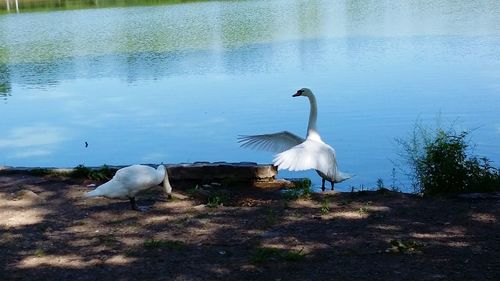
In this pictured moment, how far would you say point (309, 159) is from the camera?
710 cm

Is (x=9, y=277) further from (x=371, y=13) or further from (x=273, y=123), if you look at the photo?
(x=371, y=13)

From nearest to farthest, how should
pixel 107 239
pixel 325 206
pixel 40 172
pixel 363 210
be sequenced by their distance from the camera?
pixel 107 239, pixel 363 210, pixel 325 206, pixel 40 172

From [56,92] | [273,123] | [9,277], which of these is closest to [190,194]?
[9,277]

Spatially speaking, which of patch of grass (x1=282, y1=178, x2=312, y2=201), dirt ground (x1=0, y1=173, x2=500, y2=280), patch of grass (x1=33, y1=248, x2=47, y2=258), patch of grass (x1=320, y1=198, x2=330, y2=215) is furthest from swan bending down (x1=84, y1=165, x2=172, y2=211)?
patch of grass (x1=320, y1=198, x2=330, y2=215)

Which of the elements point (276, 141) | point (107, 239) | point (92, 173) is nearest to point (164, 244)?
point (107, 239)

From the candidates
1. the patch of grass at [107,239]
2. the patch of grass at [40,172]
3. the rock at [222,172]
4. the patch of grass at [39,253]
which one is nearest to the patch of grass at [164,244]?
the patch of grass at [107,239]

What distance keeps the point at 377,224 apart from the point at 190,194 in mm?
2208

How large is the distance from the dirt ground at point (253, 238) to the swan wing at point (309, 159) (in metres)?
0.36

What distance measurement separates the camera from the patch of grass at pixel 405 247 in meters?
4.83

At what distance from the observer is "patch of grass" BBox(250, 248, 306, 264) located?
4.80 metres

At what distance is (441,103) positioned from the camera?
491 inches

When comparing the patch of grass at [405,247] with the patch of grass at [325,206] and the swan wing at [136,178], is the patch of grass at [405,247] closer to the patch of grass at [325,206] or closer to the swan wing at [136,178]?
the patch of grass at [325,206]

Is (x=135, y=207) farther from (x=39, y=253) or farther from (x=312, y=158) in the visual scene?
(x=312, y=158)

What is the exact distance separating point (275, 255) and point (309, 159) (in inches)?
92.6
